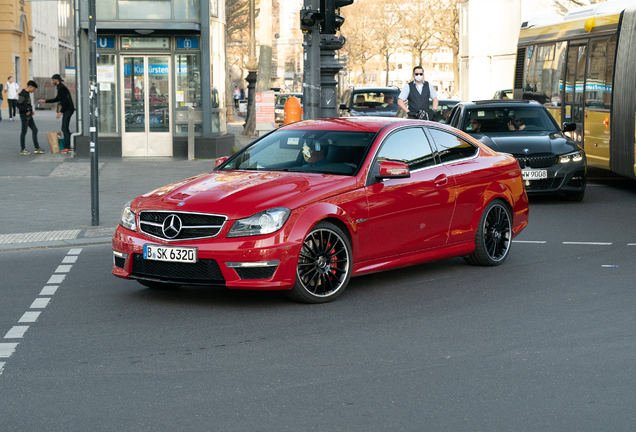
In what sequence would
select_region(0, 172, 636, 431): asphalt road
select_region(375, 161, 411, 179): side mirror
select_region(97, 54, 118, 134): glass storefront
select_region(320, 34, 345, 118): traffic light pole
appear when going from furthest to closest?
select_region(97, 54, 118, 134): glass storefront < select_region(320, 34, 345, 118): traffic light pole < select_region(375, 161, 411, 179): side mirror < select_region(0, 172, 636, 431): asphalt road

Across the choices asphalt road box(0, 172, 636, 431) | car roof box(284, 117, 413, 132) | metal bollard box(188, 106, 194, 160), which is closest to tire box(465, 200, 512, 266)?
asphalt road box(0, 172, 636, 431)

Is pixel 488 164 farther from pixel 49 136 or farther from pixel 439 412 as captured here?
pixel 49 136

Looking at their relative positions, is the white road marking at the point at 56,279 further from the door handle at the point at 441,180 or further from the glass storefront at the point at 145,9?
the glass storefront at the point at 145,9

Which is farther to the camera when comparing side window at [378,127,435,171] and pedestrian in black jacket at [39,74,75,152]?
pedestrian in black jacket at [39,74,75,152]

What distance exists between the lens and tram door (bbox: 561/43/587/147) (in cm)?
1870

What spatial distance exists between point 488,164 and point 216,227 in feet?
10.6

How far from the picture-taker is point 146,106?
901 inches

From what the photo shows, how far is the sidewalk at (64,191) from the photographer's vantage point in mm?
11398

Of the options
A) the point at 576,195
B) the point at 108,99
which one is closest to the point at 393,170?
the point at 576,195

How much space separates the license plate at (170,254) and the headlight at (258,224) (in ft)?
1.03

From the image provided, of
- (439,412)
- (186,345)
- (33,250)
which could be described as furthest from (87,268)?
(439,412)

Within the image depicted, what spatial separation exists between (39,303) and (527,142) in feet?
29.1

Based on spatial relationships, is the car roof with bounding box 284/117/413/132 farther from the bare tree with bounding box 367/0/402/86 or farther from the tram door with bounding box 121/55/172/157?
the bare tree with bounding box 367/0/402/86

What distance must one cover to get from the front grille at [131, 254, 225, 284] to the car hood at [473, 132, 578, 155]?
7.98 m
